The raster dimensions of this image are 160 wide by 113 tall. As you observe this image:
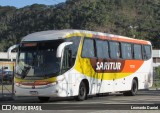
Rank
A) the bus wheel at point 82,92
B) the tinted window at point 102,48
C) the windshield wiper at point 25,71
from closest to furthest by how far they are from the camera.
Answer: the windshield wiper at point 25,71 → the bus wheel at point 82,92 → the tinted window at point 102,48

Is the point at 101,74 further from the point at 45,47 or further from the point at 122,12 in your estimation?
the point at 122,12

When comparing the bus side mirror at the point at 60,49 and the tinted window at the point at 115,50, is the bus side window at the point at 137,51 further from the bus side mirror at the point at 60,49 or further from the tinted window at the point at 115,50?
the bus side mirror at the point at 60,49

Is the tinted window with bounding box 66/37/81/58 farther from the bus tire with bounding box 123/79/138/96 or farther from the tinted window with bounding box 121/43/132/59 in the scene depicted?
the bus tire with bounding box 123/79/138/96

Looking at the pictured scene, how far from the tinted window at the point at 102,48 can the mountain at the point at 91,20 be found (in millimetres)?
72548

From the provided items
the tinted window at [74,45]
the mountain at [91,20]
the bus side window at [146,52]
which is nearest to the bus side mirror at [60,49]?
the tinted window at [74,45]

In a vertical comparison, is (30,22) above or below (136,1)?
below

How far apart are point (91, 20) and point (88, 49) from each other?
3455 inches

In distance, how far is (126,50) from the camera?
1043 inches

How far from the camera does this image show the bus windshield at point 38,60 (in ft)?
65.5

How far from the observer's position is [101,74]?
23.6 meters

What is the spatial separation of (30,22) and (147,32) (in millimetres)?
30704

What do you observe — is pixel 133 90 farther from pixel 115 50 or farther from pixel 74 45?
pixel 74 45

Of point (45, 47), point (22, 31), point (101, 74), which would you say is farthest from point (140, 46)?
point (22, 31)

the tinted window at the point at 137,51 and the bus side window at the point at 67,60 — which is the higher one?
the tinted window at the point at 137,51
